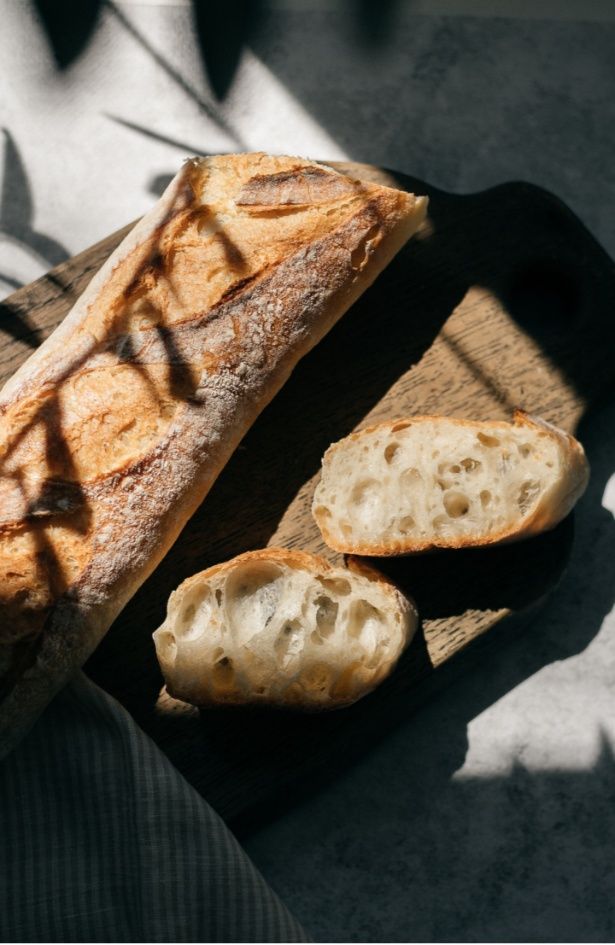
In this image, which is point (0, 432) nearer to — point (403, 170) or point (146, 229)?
point (146, 229)

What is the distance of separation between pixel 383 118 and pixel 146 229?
0.90 meters

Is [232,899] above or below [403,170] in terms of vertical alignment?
below

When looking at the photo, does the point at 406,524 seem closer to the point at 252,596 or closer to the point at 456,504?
the point at 456,504

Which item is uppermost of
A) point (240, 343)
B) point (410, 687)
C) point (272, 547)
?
point (240, 343)

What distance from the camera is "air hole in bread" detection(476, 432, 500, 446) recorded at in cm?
218

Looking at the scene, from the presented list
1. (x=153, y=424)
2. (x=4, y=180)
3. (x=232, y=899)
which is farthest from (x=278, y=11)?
(x=232, y=899)

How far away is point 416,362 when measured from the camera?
96.0 inches

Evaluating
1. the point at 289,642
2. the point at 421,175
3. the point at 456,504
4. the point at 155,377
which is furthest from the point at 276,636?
the point at 421,175

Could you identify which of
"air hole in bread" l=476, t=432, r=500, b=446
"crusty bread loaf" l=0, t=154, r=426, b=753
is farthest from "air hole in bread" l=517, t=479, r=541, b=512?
"crusty bread loaf" l=0, t=154, r=426, b=753

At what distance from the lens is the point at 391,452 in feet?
7.25

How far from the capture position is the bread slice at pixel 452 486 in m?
2.14

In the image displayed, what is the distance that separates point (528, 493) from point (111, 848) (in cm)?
117

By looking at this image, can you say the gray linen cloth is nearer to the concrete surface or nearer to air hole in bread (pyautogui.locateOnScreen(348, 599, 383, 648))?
the concrete surface

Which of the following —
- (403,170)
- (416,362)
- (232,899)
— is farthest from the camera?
(403,170)
